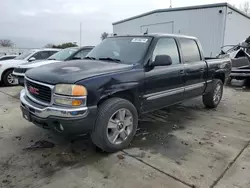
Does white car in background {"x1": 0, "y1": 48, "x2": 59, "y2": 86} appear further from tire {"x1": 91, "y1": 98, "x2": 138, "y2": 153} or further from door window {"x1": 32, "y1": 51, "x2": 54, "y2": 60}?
tire {"x1": 91, "y1": 98, "x2": 138, "y2": 153}

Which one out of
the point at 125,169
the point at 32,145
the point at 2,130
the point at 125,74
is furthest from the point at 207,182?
the point at 2,130

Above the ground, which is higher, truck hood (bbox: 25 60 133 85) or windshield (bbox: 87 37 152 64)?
windshield (bbox: 87 37 152 64)

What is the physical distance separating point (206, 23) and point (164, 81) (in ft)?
40.2

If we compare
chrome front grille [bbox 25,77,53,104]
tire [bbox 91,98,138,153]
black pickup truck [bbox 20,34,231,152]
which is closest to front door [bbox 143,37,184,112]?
black pickup truck [bbox 20,34,231,152]

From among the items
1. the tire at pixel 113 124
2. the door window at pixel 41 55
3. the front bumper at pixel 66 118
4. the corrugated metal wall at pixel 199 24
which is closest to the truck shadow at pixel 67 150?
the tire at pixel 113 124

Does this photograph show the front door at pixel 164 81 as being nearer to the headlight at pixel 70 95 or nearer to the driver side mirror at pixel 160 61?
the driver side mirror at pixel 160 61

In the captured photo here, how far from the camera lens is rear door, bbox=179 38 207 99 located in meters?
4.79

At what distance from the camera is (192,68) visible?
4879 millimetres

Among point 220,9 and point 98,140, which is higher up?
point 220,9

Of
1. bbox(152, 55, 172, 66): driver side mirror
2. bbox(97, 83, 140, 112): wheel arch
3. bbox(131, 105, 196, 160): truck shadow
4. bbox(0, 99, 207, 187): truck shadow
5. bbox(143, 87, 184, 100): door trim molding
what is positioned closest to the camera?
bbox(0, 99, 207, 187): truck shadow

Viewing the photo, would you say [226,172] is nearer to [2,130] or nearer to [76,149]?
[76,149]

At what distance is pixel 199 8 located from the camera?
14.9m

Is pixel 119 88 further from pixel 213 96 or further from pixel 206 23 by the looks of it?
pixel 206 23

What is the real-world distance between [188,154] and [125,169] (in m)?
1.05
